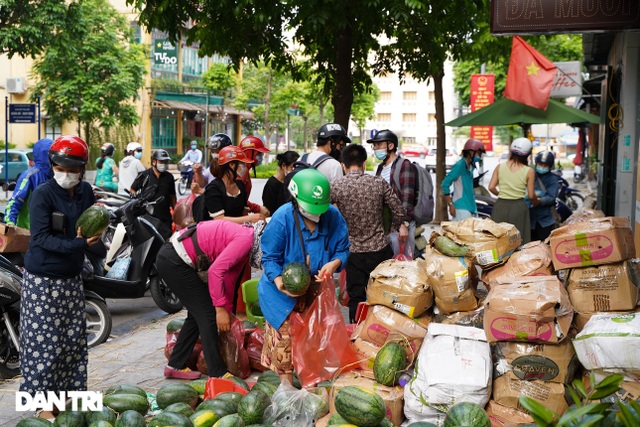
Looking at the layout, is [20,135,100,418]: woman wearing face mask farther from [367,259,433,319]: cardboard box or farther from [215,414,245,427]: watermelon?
[367,259,433,319]: cardboard box

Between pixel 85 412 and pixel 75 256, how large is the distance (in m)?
0.99

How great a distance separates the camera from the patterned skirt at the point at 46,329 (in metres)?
5.02

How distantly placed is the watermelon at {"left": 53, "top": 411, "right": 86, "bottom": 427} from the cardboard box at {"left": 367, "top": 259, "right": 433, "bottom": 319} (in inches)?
86.5

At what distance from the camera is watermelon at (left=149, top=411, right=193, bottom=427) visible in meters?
4.43

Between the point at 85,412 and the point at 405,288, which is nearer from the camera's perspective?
the point at 85,412

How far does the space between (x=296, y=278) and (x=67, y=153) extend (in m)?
1.65

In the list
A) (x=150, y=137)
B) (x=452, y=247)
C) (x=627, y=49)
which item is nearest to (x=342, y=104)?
(x=627, y=49)

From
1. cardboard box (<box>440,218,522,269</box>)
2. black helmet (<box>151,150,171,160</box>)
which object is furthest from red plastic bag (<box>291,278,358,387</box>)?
black helmet (<box>151,150,171,160</box>)

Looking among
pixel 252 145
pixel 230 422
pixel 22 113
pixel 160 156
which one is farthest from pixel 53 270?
pixel 22 113

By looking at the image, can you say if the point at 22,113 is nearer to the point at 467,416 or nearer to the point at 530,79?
the point at 530,79

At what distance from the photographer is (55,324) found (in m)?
5.07

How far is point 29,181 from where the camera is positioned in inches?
296

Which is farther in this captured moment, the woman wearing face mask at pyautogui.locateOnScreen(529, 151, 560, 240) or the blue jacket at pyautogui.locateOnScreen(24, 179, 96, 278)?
the woman wearing face mask at pyautogui.locateOnScreen(529, 151, 560, 240)

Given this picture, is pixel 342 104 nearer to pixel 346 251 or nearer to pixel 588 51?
pixel 346 251
